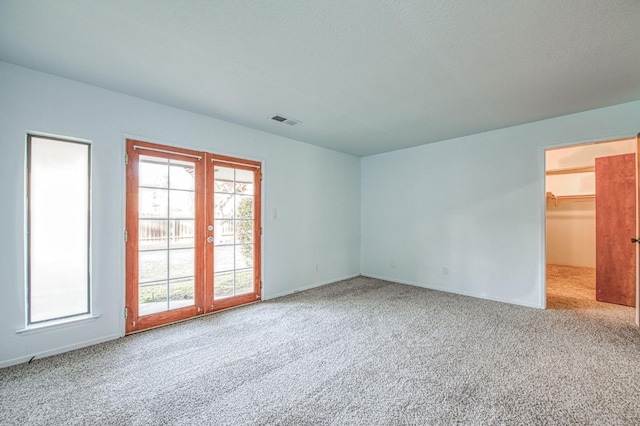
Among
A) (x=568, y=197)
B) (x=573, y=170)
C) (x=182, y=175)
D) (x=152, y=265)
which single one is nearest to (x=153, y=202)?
(x=182, y=175)

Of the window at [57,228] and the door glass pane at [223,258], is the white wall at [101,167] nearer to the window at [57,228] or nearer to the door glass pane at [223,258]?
the window at [57,228]

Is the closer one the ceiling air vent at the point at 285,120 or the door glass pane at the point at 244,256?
the ceiling air vent at the point at 285,120

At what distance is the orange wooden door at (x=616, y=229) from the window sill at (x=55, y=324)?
661 centimetres

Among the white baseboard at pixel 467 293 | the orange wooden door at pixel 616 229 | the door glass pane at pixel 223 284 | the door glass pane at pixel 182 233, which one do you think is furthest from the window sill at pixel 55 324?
the orange wooden door at pixel 616 229

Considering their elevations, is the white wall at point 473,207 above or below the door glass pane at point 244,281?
above

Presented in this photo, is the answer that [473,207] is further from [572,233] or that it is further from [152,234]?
[152,234]

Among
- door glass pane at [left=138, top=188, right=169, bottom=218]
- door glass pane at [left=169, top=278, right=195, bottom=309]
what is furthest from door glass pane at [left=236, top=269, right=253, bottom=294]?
door glass pane at [left=138, top=188, right=169, bottom=218]

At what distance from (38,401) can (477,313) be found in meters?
4.34

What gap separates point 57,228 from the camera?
2662 millimetres

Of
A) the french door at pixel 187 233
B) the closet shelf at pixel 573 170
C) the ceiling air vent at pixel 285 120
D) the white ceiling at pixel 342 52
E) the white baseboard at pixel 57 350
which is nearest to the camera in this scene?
the white ceiling at pixel 342 52

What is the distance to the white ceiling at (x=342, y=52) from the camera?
1735 millimetres

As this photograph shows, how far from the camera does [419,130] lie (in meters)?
4.16

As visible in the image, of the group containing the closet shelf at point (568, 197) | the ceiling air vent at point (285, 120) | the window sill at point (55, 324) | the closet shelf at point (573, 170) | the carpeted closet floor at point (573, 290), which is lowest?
the carpeted closet floor at point (573, 290)

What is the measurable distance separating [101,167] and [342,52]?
2.66 metres
